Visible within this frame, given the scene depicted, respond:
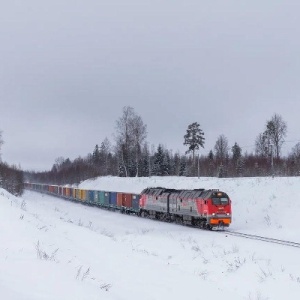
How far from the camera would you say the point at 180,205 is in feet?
113

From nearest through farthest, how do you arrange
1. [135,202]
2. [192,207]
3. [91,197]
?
[192,207] → [135,202] → [91,197]

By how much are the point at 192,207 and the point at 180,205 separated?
2.29m

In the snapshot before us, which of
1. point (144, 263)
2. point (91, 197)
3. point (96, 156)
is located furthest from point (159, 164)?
point (144, 263)

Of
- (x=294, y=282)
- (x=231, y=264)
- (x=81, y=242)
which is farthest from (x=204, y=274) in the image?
(x=81, y=242)

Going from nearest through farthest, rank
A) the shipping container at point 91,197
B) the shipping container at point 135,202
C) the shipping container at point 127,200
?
the shipping container at point 135,202 < the shipping container at point 127,200 < the shipping container at point 91,197

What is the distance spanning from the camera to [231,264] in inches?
623

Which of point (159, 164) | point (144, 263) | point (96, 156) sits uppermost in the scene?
point (96, 156)

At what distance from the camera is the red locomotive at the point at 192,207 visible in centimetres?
3000

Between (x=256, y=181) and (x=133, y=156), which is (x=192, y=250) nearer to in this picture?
(x=256, y=181)

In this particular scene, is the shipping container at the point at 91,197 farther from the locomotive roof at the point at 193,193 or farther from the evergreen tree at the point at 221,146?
the evergreen tree at the point at 221,146

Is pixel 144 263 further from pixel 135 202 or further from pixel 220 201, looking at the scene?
pixel 135 202

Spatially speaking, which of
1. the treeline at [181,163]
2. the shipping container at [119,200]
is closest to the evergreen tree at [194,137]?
the treeline at [181,163]

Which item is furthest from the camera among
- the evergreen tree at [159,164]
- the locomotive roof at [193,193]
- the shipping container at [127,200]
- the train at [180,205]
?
the evergreen tree at [159,164]

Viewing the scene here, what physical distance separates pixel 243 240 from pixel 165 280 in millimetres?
14536
